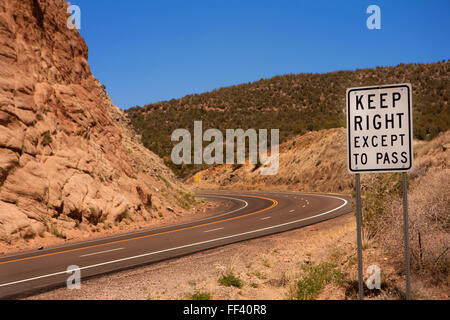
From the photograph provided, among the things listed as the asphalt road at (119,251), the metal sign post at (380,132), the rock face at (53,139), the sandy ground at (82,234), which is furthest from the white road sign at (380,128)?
the rock face at (53,139)

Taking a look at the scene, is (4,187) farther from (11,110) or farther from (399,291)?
(399,291)

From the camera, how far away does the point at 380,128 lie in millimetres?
5523

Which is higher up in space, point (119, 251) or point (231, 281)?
point (231, 281)

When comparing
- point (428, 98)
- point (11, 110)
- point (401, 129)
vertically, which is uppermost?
point (428, 98)

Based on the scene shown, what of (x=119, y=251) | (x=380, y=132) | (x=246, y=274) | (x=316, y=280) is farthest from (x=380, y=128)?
(x=119, y=251)

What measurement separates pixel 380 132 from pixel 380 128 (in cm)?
6

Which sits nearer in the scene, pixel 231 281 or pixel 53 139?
pixel 231 281

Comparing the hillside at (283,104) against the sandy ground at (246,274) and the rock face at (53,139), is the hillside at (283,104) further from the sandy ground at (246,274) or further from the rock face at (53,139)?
the sandy ground at (246,274)

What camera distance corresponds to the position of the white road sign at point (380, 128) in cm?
535

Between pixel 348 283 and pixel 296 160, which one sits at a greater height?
pixel 296 160

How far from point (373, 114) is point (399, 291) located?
2.73 meters

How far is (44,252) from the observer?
12648 millimetres

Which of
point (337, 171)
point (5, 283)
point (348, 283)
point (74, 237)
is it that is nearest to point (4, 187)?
point (74, 237)

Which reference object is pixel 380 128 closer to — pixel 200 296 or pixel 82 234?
pixel 200 296
